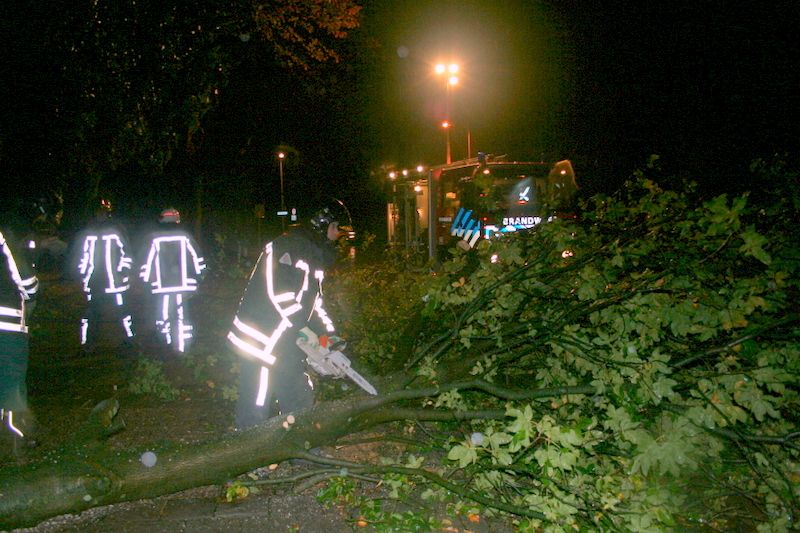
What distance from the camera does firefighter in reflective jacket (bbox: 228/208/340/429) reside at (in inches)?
162

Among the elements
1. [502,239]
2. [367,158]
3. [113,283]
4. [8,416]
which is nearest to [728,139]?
[502,239]

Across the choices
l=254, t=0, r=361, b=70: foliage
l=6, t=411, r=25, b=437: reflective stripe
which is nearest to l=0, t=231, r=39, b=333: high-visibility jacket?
l=6, t=411, r=25, b=437: reflective stripe

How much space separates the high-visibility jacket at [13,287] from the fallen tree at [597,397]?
1674 millimetres

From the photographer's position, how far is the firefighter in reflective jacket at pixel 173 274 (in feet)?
22.9

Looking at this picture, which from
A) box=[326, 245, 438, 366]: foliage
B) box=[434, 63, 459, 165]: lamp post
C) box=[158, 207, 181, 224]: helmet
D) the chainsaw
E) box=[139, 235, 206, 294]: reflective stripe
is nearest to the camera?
the chainsaw

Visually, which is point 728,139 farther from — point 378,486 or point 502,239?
point 378,486

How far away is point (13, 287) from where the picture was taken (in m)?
4.28

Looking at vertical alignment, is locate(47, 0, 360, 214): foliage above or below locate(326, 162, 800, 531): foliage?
above

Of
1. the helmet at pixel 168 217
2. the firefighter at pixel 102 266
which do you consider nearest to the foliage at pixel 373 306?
the helmet at pixel 168 217

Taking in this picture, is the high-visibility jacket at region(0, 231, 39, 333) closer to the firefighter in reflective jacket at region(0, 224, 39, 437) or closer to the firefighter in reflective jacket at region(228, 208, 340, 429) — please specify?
the firefighter in reflective jacket at region(0, 224, 39, 437)

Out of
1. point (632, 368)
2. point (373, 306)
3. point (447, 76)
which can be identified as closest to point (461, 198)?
point (447, 76)

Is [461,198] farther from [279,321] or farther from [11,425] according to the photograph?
[11,425]

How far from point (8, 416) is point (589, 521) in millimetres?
3807

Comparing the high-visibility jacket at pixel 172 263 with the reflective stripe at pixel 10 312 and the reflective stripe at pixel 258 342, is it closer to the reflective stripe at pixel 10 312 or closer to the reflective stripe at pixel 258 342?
the reflective stripe at pixel 10 312
